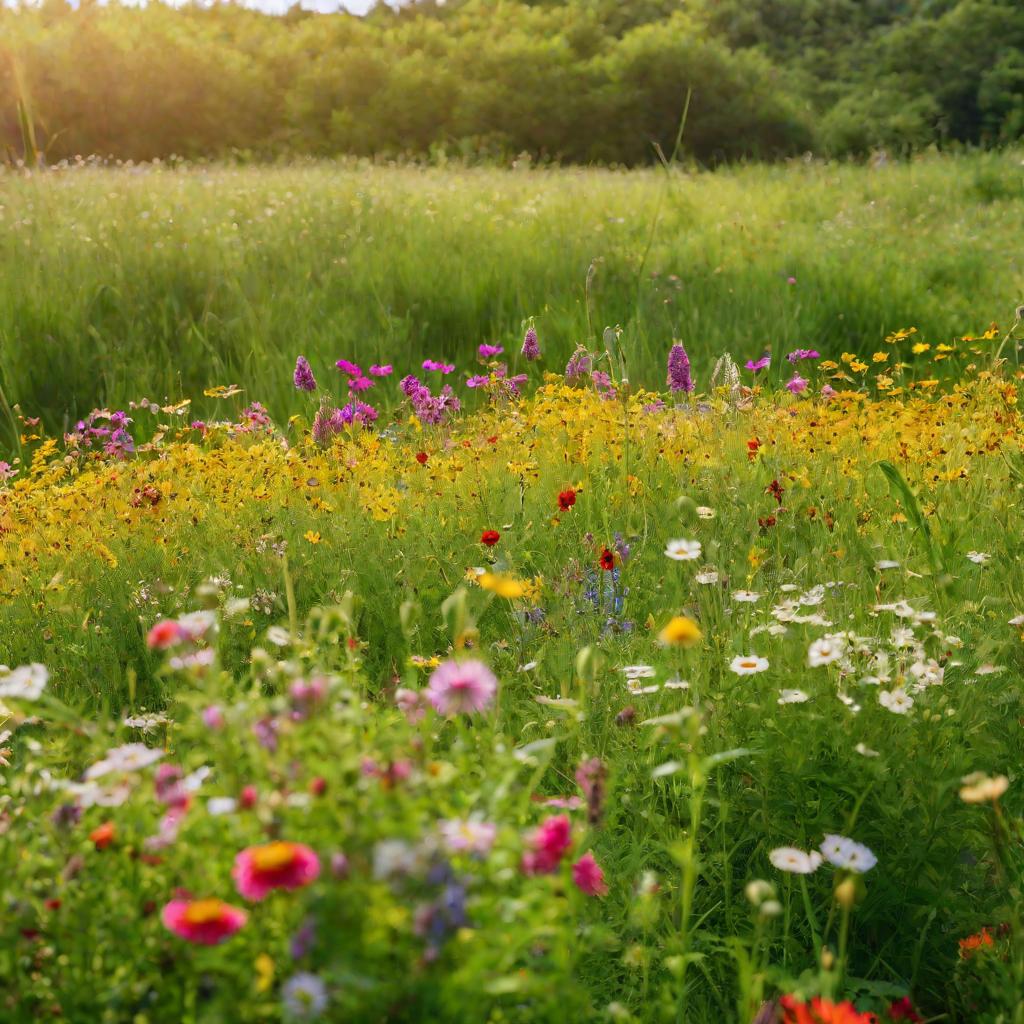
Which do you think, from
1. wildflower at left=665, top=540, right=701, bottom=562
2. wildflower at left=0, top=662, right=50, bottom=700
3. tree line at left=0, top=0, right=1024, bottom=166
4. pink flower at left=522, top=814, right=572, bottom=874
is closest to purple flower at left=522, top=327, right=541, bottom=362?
wildflower at left=665, top=540, right=701, bottom=562

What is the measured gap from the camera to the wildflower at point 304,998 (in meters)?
0.89

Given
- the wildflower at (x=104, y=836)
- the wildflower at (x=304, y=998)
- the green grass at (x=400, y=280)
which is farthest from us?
the green grass at (x=400, y=280)

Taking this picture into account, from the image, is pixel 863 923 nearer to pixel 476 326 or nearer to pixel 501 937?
pixel 501 937

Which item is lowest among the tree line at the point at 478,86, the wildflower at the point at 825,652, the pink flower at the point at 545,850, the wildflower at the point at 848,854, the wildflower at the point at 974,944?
the wildflower at the point at 974,944

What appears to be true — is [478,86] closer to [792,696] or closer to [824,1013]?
[792,696]

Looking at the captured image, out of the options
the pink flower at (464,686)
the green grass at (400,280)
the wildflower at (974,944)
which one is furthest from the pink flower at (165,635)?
the green grass at (400,280)

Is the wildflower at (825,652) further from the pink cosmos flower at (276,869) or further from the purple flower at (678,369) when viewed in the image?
the purple flower at (678,369)

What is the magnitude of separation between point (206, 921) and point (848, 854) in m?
1.13

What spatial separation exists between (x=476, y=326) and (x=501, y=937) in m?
5.92

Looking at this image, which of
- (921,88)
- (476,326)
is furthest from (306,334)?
(921,88)

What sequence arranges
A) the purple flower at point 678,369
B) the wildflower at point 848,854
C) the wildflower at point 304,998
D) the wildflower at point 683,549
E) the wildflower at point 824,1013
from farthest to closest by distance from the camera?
the purple flower at point 678,369
the wildflower at point 683,549
the wildflower at point 848,854
the wildflower at point 824,1013
the wildflower at point 304,998

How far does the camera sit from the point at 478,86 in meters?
24.5

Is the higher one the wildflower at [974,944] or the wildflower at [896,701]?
the wildflower at [896,701]

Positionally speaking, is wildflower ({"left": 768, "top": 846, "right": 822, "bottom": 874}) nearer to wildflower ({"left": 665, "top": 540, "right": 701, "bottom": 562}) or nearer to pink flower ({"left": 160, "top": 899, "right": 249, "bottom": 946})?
wildflower ({"left": 665, "top": 540, "right": 701, "bottom": 562})
